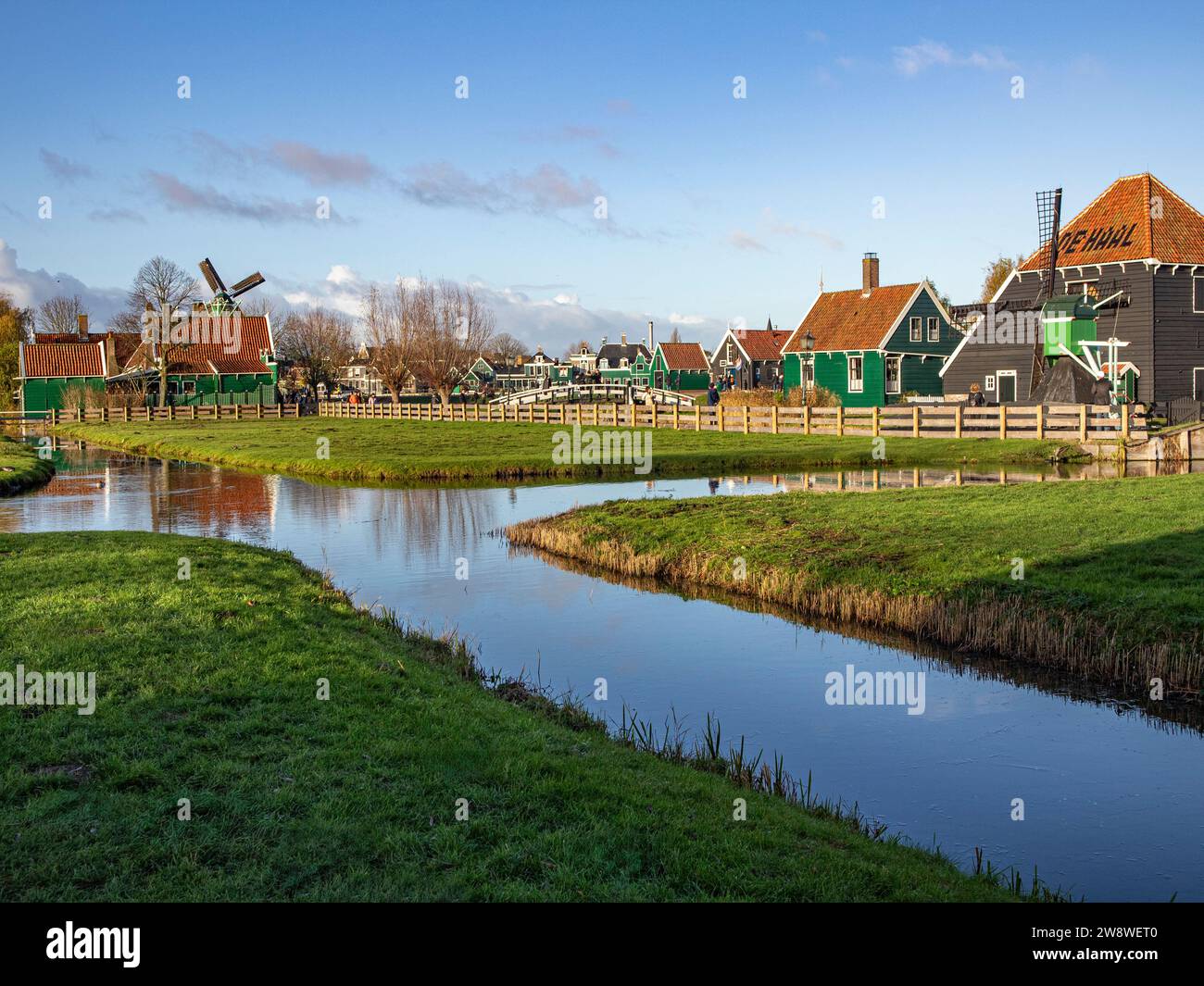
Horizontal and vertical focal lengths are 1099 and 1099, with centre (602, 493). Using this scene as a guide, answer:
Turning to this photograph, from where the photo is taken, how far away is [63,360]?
259 ft

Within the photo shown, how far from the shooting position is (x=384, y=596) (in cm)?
1562

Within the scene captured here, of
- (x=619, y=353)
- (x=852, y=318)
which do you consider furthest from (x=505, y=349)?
(x=852, y=318)

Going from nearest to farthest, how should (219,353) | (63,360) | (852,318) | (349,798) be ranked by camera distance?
1. (349,798)
2. (852,318)
3. (63,360)
4. (219,353)

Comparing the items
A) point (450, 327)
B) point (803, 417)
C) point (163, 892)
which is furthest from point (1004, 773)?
point (450, 327)

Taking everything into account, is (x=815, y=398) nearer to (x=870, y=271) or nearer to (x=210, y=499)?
(x=870, y=271)

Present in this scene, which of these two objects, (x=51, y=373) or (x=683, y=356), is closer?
(x=51, y=373)

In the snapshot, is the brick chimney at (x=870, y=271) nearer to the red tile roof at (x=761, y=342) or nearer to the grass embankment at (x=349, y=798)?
the red tile roof at (x=761, y=342)

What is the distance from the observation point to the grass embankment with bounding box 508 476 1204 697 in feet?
38.3

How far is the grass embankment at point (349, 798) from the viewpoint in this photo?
18.3 feet

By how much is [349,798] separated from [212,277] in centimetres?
8849

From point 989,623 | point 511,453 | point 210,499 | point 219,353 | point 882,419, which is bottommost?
point 989,623

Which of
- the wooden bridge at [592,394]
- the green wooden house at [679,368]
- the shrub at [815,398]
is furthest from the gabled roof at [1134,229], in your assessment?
the green wooden house at [679,368]
